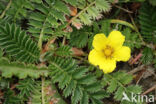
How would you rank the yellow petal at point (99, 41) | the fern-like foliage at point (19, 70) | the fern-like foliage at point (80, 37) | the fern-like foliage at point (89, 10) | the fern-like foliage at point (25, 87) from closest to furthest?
the fern-like foliage at point (19, 70)
the yellow petal at point (99, 41)
the fern-like foliage at point (25, 87)
the fern-like foliage at point (89, 10)
the fern-like foliage at point (80, 37)

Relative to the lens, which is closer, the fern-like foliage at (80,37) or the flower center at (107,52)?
the flower center at (107,52)

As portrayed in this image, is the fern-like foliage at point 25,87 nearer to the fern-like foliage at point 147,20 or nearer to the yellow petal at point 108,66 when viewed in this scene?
the yellow petal at point 108,66

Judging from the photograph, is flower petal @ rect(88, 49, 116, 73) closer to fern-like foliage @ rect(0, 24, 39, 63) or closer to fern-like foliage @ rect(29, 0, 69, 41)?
fern-like foliage @ rect(29, 0, 69, 41)

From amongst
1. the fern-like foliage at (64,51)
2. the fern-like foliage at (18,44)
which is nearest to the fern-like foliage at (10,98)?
the fern-like foliage at (18,44)

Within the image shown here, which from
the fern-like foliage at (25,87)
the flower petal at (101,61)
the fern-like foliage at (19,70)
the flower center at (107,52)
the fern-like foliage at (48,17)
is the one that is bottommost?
the fern-like foliage at (25,87)

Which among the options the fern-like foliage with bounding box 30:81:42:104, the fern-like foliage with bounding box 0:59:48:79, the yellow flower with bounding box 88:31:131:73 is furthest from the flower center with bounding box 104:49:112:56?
the fern-like foliage with bounding box 30:81:42:104

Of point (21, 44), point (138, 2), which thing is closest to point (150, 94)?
point (138, 2)
